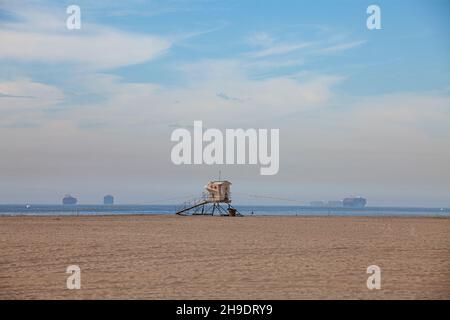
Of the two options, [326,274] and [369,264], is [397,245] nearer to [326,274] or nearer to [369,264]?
[369,264]

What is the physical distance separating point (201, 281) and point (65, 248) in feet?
35.1

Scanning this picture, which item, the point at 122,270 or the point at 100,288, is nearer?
A: the point at 100,288
